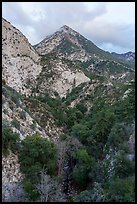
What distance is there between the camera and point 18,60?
55.8m

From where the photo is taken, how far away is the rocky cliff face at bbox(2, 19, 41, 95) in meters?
52.1

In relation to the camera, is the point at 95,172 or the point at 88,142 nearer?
the point at 95,172

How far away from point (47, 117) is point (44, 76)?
61.0 feet

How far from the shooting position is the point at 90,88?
51375 mm

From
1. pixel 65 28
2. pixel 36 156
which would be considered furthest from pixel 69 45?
pixel 36 156

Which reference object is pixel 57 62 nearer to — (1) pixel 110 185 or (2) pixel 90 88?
(2) pixel 90 88

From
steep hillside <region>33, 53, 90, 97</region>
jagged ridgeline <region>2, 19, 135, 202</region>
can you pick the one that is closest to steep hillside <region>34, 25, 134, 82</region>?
steep hillside <region>33, 53, 90, 97</region>

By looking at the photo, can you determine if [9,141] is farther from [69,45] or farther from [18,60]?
[69,45]

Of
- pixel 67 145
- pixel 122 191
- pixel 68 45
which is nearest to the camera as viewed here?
pixel 122 191

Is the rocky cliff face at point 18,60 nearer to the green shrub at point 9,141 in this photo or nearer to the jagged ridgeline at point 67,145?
the jagged ridgeline at point 67,145

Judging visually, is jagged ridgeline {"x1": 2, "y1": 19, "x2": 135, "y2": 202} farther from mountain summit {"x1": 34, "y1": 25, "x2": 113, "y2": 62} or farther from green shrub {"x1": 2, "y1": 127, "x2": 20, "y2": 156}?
mountain summit {"x1": 34, "y1": 25, "x2": 113, "y2": 62}

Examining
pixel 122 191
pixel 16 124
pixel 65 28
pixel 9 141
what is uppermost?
pixel 65 28

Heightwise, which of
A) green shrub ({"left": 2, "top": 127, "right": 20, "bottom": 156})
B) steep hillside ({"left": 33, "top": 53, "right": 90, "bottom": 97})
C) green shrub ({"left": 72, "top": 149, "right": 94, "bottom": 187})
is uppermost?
steep hillside ({"left": 33, "top": 53, "right": 90, "bottom": 97})

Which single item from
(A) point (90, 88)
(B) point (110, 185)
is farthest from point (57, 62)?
(B) point (110, 185)
